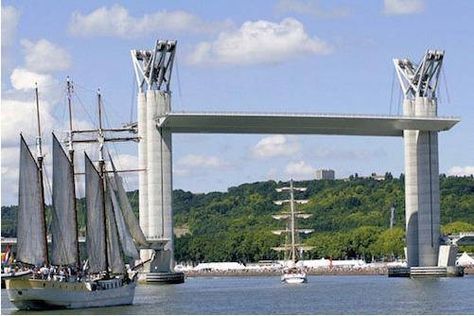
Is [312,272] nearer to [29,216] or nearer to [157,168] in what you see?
[157,168]

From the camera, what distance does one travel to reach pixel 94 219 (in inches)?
2726

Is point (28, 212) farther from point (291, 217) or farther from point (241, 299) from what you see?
point (291, 217)

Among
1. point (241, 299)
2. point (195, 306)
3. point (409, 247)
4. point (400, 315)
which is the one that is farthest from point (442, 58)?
point (400, 315)

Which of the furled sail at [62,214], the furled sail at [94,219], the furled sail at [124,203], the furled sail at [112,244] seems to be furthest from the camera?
the furled sail at [124,203]

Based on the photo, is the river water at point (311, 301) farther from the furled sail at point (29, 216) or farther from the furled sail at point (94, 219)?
the furled sail at point (94, 219)

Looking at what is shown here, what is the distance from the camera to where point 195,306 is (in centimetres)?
6806

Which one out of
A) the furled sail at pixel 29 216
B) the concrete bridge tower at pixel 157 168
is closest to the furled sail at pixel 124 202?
the furled sail at pixel 29 216

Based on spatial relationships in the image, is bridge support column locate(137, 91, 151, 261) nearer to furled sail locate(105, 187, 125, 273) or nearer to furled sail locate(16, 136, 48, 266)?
furled sail locate(105, 187, 125, 273)

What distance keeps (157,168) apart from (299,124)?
490 inches

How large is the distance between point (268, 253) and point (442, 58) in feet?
201

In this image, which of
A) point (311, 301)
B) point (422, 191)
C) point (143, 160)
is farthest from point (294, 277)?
point (311, 301)

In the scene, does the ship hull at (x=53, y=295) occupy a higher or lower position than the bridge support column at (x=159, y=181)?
lower

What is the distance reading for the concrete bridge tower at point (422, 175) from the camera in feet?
358

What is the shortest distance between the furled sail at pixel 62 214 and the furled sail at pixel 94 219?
1.57m
